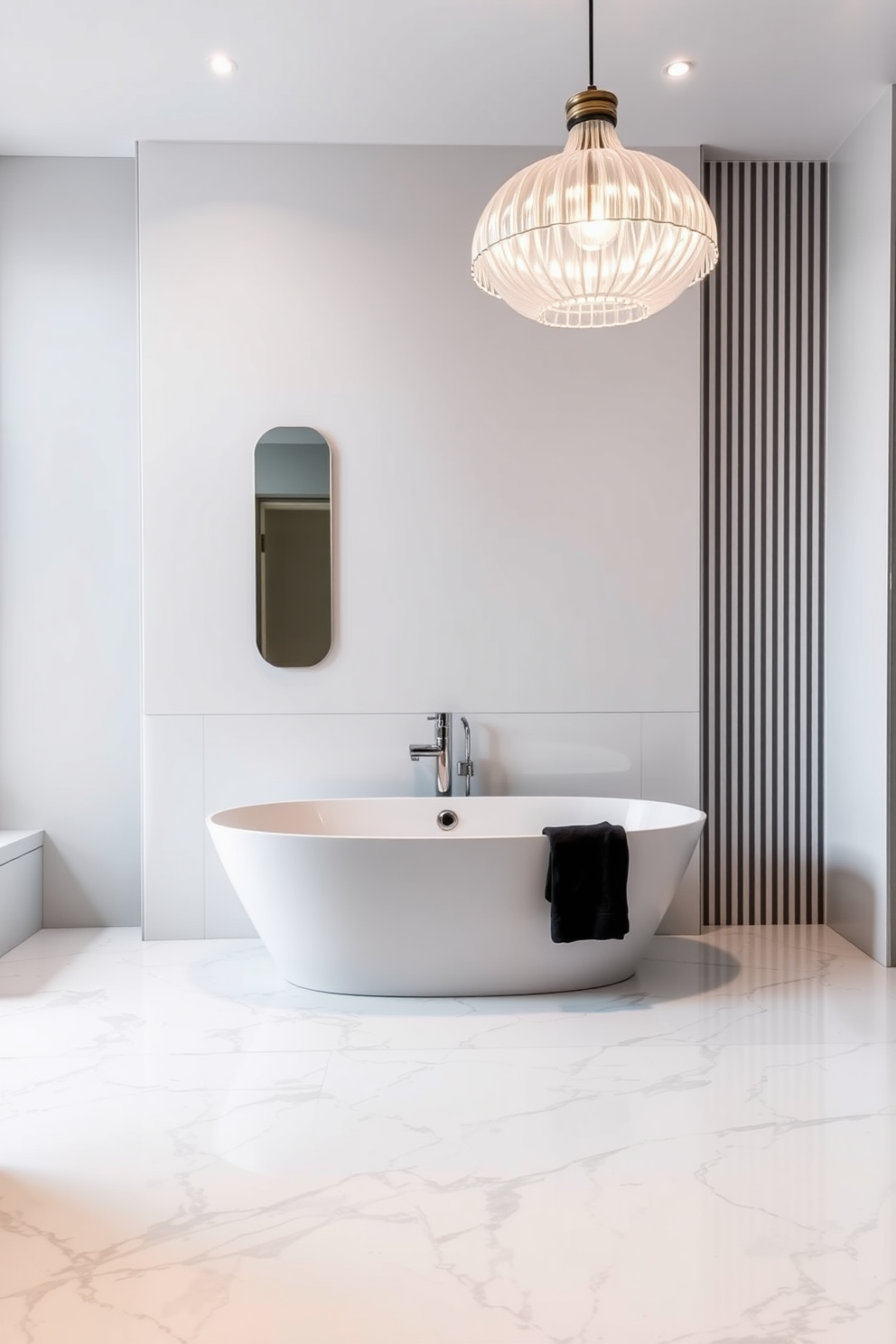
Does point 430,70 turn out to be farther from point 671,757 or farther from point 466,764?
point 671,757

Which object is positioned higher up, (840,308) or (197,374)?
(840,308)

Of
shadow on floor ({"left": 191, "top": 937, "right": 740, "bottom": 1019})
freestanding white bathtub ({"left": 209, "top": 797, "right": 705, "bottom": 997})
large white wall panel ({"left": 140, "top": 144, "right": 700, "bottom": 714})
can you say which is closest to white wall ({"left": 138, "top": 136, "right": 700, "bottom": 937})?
large white wall panel ({"left": 140, "top": 144, "right": 700, "bottom": 714})

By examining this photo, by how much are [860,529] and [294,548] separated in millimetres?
2099

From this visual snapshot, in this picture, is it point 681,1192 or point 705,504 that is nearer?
point 681,1192

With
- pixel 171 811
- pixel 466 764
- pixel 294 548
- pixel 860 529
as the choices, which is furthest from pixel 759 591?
pixel 171 811

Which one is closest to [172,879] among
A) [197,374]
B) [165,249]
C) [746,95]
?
[197,374]

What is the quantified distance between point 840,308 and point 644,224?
6.29 feet

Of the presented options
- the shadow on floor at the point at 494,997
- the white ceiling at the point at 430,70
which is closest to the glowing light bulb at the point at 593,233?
the white ceiling at the point at 430,70

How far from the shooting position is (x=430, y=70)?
11.6 ft

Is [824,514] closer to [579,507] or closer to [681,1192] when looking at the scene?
[579,507]

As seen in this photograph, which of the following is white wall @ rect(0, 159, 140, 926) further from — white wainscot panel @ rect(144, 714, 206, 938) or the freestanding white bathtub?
the freestanding white bathtub

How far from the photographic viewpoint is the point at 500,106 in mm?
3785

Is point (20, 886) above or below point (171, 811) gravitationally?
below

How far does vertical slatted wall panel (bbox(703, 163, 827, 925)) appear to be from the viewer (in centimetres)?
427
